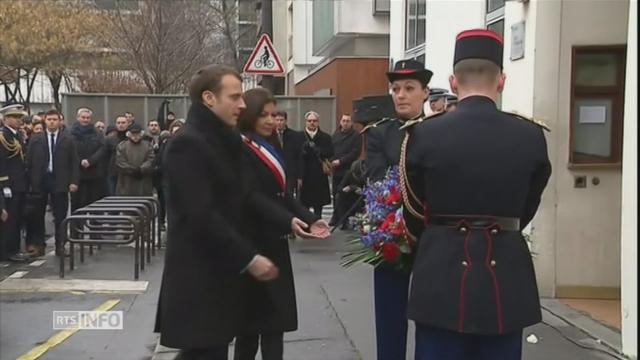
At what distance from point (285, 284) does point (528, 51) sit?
4.00 meters

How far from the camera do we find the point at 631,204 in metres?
5.32

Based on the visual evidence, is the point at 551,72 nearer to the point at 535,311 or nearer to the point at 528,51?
the point at 528,51

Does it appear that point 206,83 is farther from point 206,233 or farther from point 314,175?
point 314,175

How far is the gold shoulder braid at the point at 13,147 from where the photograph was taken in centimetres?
955

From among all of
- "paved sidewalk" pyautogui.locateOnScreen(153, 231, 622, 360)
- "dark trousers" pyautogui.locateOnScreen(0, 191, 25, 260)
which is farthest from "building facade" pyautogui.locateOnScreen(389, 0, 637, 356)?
"dark trousers" pyautogui.locateOnScreen(0, 191, 25, 260)

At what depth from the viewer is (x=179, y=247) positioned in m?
3.83

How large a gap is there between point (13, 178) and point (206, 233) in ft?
22.8

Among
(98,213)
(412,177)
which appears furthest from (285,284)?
(98,213)

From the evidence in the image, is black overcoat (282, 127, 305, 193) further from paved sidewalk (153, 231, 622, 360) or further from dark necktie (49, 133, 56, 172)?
dark necktie (49, 133, 56, 172)

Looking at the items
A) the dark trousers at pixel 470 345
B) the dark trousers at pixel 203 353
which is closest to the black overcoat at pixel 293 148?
the dark trousers at pixel 203 353

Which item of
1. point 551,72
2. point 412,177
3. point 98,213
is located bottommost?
point 98,213

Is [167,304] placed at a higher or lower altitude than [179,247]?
lower

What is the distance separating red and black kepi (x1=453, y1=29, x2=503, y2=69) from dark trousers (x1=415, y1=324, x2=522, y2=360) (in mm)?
1136

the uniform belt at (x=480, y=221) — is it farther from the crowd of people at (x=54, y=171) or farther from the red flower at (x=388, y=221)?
the crowd of people at (x=54, y=171)
